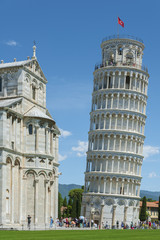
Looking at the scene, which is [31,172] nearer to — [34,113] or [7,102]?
[34,113]

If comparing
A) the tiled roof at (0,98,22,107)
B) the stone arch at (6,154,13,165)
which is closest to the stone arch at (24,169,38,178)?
the stone arch at (6,154,13,165)

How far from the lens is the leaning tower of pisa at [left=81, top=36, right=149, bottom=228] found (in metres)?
81.9

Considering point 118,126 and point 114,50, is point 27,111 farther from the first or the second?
point 114,50

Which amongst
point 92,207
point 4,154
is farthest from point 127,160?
point 4,154

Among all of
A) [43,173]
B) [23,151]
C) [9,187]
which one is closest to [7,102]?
[23,151]

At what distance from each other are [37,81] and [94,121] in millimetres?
33629

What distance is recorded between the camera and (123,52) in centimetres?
8781

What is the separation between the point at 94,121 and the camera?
87.7 m

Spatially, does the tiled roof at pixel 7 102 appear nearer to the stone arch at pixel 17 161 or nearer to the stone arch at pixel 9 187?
the stone arch at pixel 9 187

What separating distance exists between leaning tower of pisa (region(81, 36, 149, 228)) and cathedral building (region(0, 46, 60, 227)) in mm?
29072

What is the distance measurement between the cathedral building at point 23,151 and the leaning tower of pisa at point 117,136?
29072mm

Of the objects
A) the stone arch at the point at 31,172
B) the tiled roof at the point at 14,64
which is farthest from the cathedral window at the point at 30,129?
the tiled roof at the point at 14,64

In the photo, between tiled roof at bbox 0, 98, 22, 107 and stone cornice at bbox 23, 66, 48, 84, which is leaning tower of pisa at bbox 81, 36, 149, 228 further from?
tiled roof at bbox 0, 98, 22, 107

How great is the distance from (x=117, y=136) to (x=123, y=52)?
58.6ft
